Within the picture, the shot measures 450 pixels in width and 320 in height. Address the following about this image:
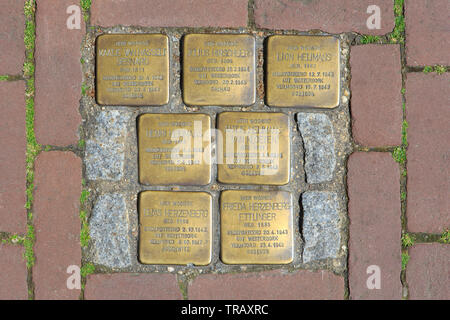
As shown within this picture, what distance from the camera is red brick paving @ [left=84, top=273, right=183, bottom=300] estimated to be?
1.87 meters

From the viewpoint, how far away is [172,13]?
1.84 metres

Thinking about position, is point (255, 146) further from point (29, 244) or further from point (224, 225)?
point (29, 244)

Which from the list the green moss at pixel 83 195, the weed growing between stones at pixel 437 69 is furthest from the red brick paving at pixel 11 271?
the weed growing between stones at pixel 437 69

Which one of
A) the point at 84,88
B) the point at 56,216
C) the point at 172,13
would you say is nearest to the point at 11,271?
the point at 56,216

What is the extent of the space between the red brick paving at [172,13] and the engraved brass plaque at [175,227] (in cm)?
82

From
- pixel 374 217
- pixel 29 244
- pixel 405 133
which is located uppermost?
pixel 405 133

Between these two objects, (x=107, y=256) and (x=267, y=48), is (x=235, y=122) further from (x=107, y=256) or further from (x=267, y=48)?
(x=107, y=256)

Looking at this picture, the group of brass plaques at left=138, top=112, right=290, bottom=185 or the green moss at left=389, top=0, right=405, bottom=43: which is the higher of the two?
the green moss at left=389, top=0, right=405, bottom=43

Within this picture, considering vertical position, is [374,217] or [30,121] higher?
[30,121]

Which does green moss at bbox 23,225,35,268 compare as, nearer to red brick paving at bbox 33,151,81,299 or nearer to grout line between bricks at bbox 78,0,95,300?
red brick paving at bbox 33,151,81,299

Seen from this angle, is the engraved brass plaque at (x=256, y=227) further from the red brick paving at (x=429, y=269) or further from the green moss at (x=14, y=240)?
the green moss at (x=14, y=240)

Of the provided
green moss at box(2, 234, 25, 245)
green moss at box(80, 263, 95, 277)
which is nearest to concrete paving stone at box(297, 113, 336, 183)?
green moss at box(80, 263, 95, 277)

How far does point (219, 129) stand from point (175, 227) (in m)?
0.51

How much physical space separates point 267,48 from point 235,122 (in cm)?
38
